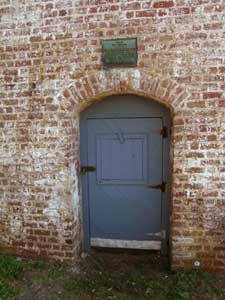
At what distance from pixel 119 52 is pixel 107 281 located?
2.63 m

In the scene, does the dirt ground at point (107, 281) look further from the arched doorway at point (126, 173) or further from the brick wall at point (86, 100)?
the arched doorway at point (126, 173)

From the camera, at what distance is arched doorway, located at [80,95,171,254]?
356cm

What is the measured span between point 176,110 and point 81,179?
1.54 meters

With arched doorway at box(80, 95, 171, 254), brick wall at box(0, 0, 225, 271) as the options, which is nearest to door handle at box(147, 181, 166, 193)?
arched doorway at box(80, 95, 171, 254)

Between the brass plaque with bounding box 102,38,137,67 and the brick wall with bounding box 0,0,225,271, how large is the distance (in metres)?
0.08

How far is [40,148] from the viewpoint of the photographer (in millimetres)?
3492

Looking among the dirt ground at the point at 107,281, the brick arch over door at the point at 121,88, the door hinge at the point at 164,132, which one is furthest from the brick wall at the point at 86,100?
the door hinge at the point at 164,132

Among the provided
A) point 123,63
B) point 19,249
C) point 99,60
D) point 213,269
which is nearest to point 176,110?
point 123,63

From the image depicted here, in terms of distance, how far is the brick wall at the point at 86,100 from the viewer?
308 cm

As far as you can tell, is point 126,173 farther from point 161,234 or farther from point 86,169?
point 161,234

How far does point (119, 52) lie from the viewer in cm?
316

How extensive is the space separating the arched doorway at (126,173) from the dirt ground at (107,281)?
0.95 ft

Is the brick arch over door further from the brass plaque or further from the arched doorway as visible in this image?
the arched doorway

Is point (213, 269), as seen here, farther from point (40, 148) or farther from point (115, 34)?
point (115, 34)
